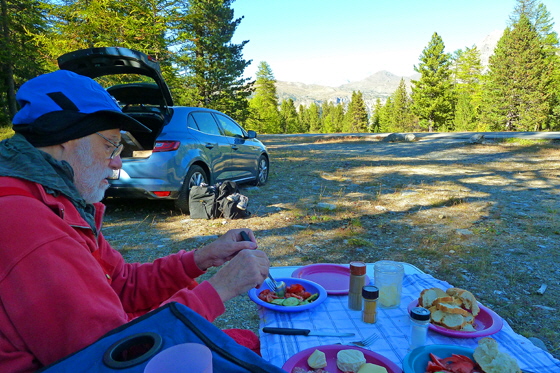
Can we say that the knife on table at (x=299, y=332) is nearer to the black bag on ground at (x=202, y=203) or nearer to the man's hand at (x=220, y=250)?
the man's hand at (x=220, y=250)

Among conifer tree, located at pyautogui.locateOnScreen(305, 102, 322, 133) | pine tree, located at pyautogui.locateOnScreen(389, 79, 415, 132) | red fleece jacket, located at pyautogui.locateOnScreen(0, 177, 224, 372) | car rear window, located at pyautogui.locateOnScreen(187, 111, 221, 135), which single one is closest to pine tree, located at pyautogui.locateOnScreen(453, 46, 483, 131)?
pine tree, located at pyautogui.locateOnScreen(389, 79, 415, 132)

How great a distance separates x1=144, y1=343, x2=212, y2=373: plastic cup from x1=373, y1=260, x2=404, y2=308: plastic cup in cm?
109

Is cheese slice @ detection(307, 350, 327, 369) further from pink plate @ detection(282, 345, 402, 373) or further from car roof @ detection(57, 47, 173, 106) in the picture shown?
car roof @ detection(57, 47, 173, 106)

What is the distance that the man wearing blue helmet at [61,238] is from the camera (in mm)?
1003

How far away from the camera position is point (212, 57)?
28.6 metres

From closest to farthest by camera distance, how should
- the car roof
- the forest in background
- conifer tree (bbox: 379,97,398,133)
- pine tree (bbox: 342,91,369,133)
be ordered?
the car roof, the forest in background, conifer tree (bbox: 379,97,398,133), pine tree (bbox: 342,91,369,133)

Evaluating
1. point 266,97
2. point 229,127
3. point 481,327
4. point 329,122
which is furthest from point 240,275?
point 329,122

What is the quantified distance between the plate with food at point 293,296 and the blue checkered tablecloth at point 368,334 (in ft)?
0.14

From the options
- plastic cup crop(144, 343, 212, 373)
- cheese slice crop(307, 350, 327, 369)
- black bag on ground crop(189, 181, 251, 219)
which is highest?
plastic cup crop(144, 343, 212, 373)

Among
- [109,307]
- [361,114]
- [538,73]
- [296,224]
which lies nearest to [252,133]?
[296,224]

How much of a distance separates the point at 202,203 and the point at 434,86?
4755 cm

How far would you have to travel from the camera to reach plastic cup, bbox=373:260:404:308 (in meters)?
1.72

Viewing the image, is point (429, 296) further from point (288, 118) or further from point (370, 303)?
point (288, 118)

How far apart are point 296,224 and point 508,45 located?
4365 cm
